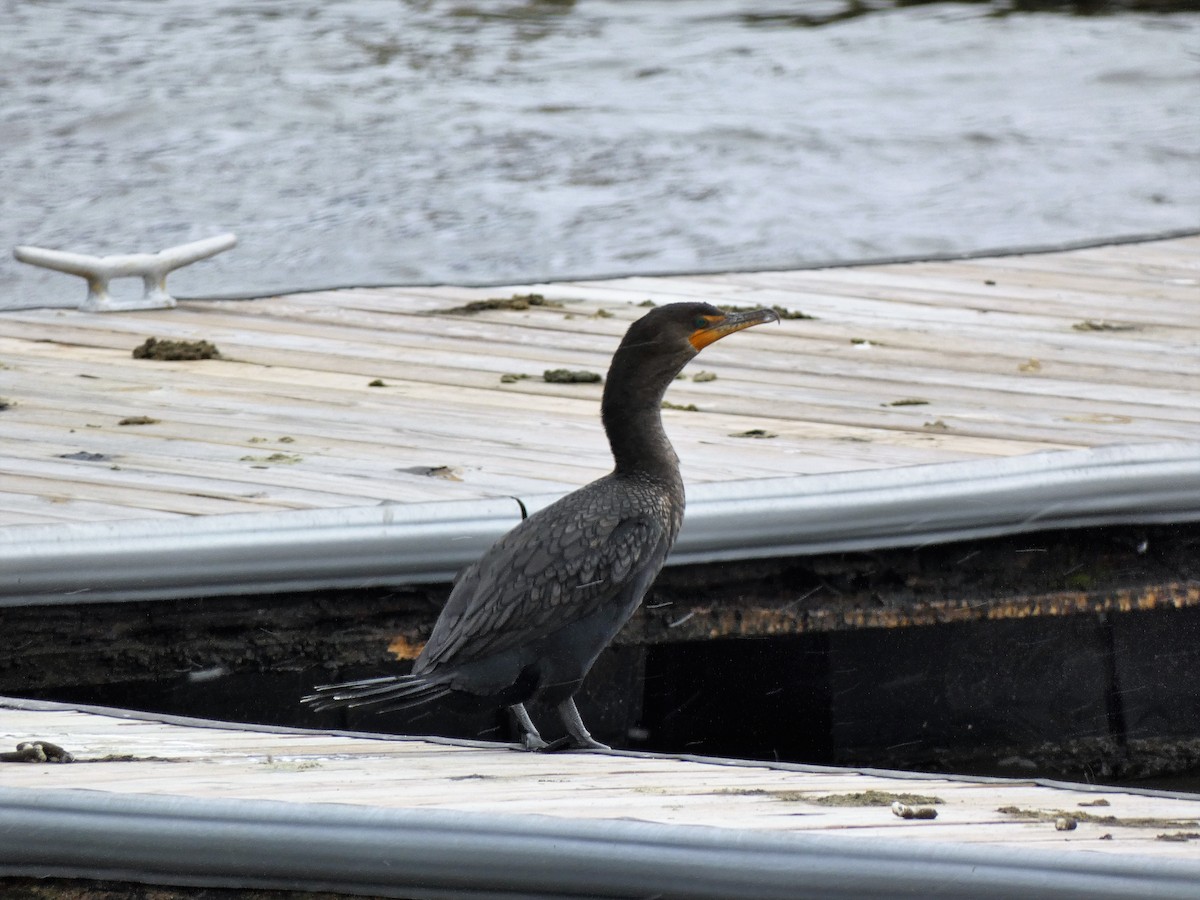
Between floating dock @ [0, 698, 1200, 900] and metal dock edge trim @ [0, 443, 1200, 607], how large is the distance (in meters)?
0.83

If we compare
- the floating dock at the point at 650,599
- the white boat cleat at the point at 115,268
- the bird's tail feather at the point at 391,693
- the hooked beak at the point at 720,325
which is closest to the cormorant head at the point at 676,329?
the hooked beak at the point at 720,325

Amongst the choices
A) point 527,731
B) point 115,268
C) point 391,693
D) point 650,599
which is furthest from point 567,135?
point 391,693

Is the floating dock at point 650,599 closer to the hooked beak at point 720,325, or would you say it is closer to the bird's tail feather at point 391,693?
the bird's tail feather at point 391,693

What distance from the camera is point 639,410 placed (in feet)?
9.77

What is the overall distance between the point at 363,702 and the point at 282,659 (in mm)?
628

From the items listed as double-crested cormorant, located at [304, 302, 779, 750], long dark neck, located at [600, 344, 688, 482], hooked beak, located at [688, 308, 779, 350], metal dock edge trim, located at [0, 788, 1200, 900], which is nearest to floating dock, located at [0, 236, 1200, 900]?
metal dock edge trim, located at [0, 788, 1200, 900]

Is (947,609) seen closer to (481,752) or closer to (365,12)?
(481,752)

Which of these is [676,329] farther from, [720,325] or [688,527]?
[688,527]

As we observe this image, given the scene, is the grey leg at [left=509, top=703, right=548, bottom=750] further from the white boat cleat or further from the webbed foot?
the white boat cleat

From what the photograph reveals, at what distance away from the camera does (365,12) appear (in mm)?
14602

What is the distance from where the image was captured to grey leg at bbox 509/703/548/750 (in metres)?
2.84

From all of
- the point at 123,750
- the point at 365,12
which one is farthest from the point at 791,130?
the point at 123,750

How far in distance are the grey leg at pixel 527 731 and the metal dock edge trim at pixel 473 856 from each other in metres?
0.88

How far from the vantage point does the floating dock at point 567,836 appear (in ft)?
5.95
